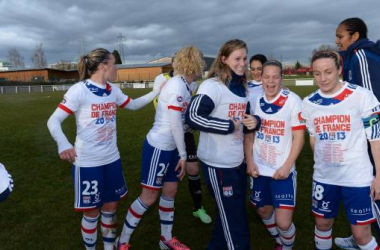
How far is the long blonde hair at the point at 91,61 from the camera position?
339 cm

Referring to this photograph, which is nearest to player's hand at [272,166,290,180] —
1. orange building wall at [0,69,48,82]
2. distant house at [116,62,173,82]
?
orange building wall at [0,69,48,82]

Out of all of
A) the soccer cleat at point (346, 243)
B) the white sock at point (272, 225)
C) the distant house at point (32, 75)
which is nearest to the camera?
the white sock at point (272, 225)

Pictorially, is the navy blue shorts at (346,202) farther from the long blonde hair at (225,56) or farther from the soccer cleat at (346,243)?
the long blonde hair at (225,56)

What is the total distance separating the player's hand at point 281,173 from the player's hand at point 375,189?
0.73 metres

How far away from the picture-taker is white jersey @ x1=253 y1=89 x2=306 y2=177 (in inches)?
126

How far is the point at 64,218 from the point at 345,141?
4062 mm

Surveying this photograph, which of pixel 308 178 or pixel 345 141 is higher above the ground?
pixel 345 141

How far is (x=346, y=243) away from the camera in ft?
12.7

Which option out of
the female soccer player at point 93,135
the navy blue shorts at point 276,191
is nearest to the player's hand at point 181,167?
the female soccer player at point 93,135

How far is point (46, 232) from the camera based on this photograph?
4.44 m

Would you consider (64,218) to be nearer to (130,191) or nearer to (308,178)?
(130,191)

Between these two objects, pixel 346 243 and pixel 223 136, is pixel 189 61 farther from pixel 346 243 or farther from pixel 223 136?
pixel 346 243

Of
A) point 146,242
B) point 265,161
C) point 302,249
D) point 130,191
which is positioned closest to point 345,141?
point 265,161

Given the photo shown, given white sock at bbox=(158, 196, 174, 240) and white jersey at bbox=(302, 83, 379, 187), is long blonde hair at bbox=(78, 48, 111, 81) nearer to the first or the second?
white sock at bbox=(158, 196, 174, 240)
